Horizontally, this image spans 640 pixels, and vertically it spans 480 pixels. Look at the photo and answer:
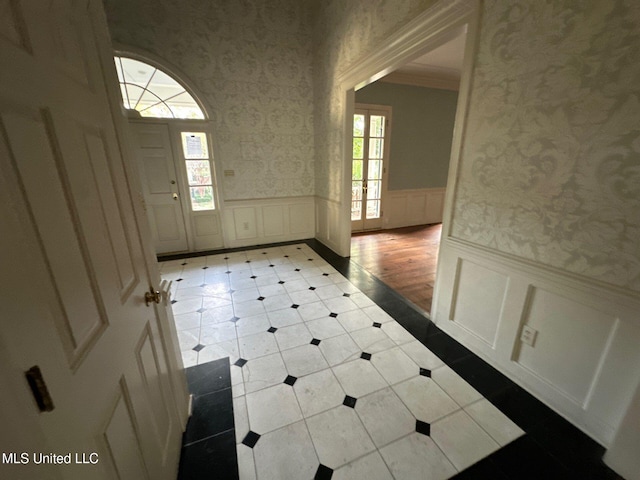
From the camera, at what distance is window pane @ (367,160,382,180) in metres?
5.42

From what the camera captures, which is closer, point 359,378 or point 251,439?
point 251,439

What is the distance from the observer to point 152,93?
3.74 meters

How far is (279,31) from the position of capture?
13.1 feet

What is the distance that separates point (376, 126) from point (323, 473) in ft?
17.4

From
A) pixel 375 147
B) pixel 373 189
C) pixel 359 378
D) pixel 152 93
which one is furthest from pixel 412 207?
pixel 152 93

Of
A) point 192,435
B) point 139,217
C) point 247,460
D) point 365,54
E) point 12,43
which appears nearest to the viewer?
point 12,43

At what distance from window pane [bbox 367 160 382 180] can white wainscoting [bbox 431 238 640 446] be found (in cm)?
355

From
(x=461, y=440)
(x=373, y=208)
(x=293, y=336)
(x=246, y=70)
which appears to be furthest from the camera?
(x=373, y=208)

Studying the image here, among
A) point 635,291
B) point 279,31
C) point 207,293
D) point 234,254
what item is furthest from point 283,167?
point 635,291

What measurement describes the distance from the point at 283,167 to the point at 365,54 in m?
2.18

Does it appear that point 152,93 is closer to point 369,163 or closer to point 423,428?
point 369,163

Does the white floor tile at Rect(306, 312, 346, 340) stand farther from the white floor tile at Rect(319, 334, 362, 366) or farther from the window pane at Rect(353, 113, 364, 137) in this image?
the window pane at Rect(353, 113, 364, 137)

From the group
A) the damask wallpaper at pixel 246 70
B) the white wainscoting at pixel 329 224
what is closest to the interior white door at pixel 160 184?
the damask wallpaper at pixel 246 70

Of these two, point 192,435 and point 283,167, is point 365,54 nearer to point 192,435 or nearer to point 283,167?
point 283,167
